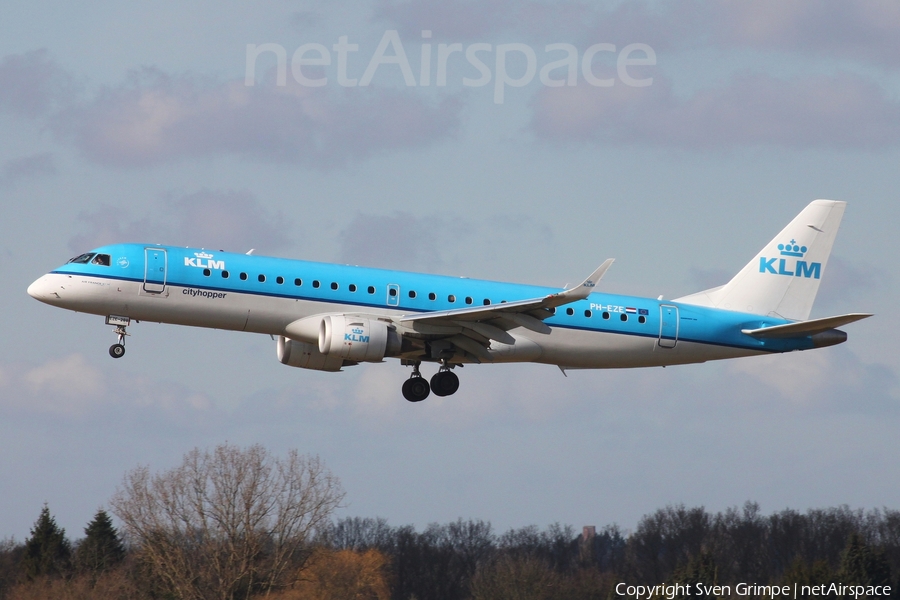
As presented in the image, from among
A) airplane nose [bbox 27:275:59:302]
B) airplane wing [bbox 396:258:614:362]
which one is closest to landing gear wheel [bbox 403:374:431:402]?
airplane wing [bbox 396:258:614:362]

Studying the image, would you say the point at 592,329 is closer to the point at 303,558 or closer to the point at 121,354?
the point at 121,354

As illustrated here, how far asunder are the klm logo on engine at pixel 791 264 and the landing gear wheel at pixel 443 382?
1388cm

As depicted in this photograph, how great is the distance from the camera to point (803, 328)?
47438 millimetres

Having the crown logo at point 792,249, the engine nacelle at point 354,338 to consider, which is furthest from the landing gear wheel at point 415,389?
the crown logo at point 792,249

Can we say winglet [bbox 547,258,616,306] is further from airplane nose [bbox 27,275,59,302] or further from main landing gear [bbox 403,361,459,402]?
airplane nose [bbox 27,275,59,302]

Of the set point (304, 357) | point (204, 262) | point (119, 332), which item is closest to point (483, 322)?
point (304, 357)

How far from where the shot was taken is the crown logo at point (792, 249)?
52.6 meters

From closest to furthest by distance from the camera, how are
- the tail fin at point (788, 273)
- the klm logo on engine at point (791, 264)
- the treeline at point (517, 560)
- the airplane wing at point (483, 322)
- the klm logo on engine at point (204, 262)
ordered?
1. the airplane wing at point (483, 322)
2. the klm logo on engine at point (204, 262)
3. the tail fin at point (788, 273)
4. the klm logo on engine at point (791, 264)
5. the treeline at point (517, 560)

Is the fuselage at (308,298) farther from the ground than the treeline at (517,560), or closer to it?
farther from the ground

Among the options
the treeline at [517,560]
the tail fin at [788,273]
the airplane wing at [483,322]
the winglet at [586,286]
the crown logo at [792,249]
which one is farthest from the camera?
the treeline at [517,560]

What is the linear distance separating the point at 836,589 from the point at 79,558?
42232mm

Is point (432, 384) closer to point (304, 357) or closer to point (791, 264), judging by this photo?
point (304, 357)

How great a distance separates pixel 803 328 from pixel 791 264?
540cm

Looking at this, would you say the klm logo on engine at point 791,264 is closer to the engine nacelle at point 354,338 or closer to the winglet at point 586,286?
the winglet at point 586,286
